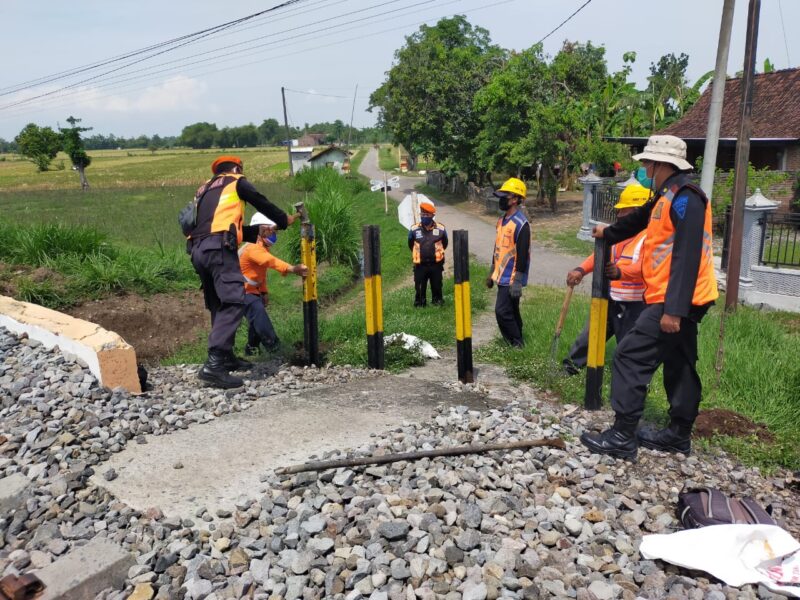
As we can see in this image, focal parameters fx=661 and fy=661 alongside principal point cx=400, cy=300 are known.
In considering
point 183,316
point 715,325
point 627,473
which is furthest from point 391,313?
point 627,473

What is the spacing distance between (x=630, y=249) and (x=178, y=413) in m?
3.69

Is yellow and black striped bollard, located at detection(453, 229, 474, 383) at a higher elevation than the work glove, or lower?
lower

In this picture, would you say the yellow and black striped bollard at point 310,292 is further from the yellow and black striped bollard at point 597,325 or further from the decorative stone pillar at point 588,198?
the decorative stone pillar at point 588,198

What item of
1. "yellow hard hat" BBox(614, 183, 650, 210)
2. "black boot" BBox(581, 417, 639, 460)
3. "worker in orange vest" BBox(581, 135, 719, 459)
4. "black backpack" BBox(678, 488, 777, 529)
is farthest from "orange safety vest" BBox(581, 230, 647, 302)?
"black backpack" BBox(678, 488, 777, 529)

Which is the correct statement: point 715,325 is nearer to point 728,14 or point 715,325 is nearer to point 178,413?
point 728,14

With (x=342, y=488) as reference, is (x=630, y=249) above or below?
above

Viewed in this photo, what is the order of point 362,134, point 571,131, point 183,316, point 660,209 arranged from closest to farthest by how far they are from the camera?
1. point 660,209
2. point 183,316
3. point 571,131
4. point 362,134

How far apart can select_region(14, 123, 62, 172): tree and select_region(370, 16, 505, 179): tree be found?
36.3 metres

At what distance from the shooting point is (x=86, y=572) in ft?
10.1

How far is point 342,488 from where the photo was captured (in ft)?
12.1

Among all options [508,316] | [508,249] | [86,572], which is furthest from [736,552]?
[508,249]

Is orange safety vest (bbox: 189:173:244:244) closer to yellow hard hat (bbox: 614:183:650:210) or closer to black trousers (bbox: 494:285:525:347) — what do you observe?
black trousers (bbox: 494:285:525:347)

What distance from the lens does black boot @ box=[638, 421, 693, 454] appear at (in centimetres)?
430

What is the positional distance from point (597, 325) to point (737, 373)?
167 cm
